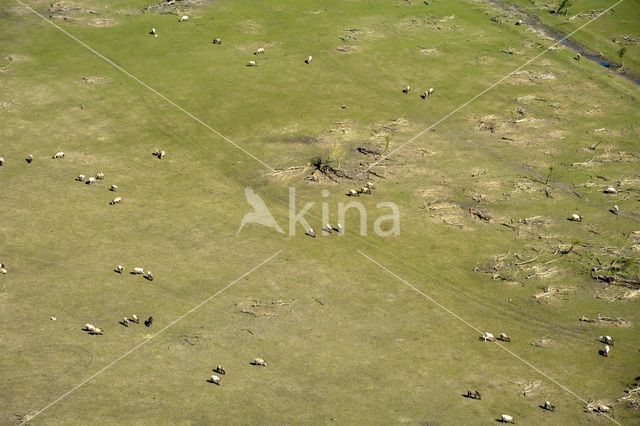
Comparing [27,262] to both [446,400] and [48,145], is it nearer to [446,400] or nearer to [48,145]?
[48,145]

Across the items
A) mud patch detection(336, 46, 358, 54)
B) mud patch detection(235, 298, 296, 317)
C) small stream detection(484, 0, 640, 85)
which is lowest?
mud patch detection(235, 298, 296, 317)

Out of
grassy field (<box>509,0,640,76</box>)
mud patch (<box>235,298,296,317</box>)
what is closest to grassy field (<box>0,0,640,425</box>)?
mud patch (<box>235,298,296,317</box>)

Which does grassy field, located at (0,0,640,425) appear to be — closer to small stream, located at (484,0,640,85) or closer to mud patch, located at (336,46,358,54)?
mud patch, located at (336,46,358,54)

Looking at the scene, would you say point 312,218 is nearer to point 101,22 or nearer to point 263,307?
point 263,307

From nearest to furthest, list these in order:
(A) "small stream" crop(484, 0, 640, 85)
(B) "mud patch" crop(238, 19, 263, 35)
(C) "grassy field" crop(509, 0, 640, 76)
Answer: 1. (A) "small stream" crop(484, 0, 640, 85)
2. (C) "grassy field" crop(509, 0, 640, 76)
3. (B) "mud patch" crop(238, 19, 263, 35)

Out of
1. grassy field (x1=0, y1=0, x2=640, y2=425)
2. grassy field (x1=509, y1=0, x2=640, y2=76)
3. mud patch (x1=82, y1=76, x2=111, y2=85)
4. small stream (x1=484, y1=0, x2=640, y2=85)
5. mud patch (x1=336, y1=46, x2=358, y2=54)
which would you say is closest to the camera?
grassy field (x1=0, y1=0, x2=640, y2=425)

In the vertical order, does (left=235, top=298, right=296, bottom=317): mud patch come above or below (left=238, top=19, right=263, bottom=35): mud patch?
below
